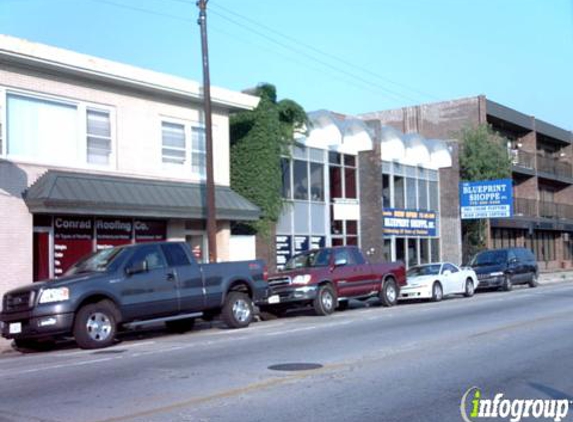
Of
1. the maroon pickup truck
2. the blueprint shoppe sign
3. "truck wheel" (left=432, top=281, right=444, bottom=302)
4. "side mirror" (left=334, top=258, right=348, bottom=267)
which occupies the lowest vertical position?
"truck wheel" (left=432, top=281, right=444, bottom=302)

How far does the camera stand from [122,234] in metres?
21.4

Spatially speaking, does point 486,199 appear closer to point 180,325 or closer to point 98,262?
point 180,325

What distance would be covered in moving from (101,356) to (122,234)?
852 cm

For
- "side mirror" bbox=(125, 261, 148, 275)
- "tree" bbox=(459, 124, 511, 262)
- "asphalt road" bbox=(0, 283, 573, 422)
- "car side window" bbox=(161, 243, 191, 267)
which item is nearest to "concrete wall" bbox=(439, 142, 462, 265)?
"tree" bbox=(459, 124, 511, 262)

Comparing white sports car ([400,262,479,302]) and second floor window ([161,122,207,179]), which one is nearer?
second floor window ([161,122,207,179])

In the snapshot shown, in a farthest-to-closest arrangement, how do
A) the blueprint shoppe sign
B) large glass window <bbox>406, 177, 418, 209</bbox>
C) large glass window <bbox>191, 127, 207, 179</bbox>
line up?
large glass window <bbox>406, 177, 418, 209</bbox> < the blueprint shoppe sign < large glass window <bbox>191, 127, 207, 179</bbox>

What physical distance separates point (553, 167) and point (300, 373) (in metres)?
50.6

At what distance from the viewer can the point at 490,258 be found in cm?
3034

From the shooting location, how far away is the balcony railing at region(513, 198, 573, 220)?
5012cm

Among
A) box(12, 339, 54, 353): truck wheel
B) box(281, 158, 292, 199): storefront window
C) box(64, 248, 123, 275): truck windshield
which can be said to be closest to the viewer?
box(12, 339, 54, 353): truck wheel

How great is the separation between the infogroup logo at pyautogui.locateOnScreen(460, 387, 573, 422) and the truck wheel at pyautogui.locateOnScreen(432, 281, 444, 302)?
55.8ft

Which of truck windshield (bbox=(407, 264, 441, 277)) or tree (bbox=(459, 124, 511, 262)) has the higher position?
tree (bbox=(459, 124, 511, 262))

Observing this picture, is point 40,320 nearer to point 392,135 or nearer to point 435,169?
point 392,135

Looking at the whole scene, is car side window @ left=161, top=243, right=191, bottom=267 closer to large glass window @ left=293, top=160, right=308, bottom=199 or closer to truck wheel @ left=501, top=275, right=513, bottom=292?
large glass window @ left=293, top=160, right=308, bottom=199
